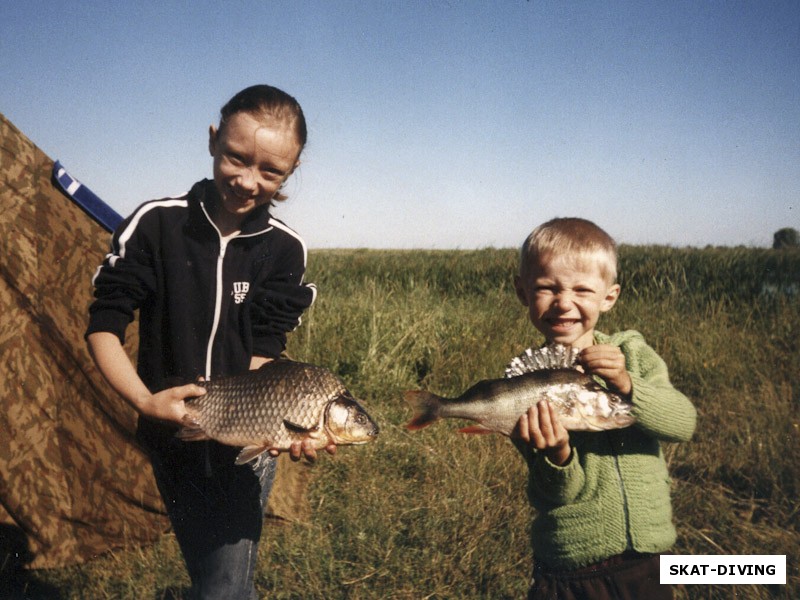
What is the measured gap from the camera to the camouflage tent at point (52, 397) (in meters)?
3.84

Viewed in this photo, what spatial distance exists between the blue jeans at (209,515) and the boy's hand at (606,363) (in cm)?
149

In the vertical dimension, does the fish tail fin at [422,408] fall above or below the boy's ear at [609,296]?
below

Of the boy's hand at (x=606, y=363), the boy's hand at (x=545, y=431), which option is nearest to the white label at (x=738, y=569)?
the boy's hand at (x=545, y=431)

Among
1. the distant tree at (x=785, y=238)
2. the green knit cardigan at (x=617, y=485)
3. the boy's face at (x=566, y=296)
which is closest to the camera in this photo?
the green knit cardigan at (x=617, y=485)

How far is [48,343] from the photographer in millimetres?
4004

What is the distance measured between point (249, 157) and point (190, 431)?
41.7 inches

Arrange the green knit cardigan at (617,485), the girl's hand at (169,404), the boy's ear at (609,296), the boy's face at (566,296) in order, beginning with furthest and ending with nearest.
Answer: the boy's ear at (609,296) < the boy's face at (566,296) < the green knit cardigan at (617,485) < the girl's hand at (169,404)

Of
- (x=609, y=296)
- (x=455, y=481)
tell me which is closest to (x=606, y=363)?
(x=609, y=296)

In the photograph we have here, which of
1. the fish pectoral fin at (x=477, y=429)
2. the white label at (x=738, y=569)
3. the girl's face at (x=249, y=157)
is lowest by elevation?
the white label at (x=738, y=569)

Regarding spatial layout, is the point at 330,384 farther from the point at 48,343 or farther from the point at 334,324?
the point at 334,324

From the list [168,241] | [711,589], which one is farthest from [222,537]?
[711,589]

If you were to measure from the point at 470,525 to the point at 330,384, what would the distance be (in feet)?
7.37

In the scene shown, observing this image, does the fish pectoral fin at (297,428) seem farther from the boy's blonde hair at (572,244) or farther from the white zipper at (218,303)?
the boy's blonde hair at (572,244)

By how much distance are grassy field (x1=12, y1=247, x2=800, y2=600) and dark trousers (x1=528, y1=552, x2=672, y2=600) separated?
3.95 feet
